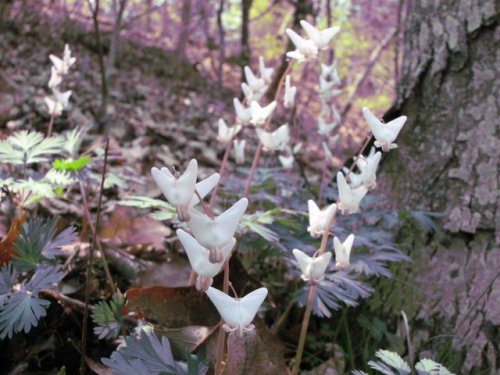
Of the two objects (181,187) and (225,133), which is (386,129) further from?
(225,133)

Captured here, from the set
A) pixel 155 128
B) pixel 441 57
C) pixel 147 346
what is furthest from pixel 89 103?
pixel 147 346

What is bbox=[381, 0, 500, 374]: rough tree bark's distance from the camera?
211 cm

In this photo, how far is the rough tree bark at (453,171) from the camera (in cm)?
211

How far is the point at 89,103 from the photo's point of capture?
6.29 m

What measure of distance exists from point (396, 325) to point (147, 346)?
1.40m

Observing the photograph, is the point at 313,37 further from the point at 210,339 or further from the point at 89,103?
the point at 89,103

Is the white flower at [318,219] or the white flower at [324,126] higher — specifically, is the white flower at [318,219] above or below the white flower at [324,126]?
below

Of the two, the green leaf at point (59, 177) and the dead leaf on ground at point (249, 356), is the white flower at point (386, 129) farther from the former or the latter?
the green leaf at point (59, 177)

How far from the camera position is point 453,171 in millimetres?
2361

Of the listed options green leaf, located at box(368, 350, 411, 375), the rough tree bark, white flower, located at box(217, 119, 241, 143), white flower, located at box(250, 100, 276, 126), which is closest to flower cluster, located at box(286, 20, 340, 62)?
white flower, located at box(250, 100, 276, 126)

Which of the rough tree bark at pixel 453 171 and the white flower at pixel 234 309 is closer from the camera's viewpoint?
the white flower at pixel 234 309

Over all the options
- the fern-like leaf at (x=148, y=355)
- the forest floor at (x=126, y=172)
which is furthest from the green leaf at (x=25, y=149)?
the fern-like leaf at (x=148, y=355)

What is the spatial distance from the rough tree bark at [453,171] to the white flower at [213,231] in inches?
54.2

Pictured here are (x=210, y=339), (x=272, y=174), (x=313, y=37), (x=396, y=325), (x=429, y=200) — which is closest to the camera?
(x=210, y=339)
